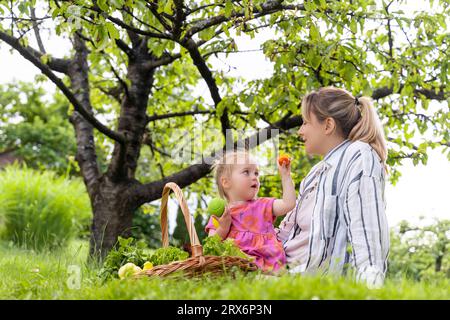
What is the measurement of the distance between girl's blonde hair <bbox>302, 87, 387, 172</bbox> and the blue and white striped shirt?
0.30 ft

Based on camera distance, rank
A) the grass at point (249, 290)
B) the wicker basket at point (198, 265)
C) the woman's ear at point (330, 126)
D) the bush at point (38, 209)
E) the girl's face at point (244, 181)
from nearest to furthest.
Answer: the grass at point (249, 290) < the wicker basket at point (198, 265) < the woman's ear at point (330, 126) < the girl's face at point (244, 181) < the bush at point (38, 209)

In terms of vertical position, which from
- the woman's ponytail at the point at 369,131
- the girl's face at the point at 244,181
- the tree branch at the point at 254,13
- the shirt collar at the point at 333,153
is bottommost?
the girl's face at the point at 244,181

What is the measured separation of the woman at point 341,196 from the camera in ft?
9.80

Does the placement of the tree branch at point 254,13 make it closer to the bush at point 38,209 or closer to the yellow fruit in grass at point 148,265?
the yellow fruit in grass at point 148,265

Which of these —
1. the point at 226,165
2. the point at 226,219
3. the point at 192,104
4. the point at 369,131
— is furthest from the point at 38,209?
the point at 369,131

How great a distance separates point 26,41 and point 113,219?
1913 millimetres

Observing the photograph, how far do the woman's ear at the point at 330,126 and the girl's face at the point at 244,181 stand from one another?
0.57m

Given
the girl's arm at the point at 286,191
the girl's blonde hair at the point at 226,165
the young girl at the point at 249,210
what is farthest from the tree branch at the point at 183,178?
the girl's arm at the point at 286,191

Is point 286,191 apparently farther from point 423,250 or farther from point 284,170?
point 423,250

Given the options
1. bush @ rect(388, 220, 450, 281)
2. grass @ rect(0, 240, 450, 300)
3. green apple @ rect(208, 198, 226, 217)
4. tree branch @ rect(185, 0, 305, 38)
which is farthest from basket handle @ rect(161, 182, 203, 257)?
bush @ rect(388, 220, 450, 281)

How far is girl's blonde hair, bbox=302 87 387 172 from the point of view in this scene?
3.29m
